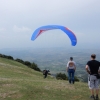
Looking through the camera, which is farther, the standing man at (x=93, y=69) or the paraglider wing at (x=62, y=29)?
the paraglider wing at (x=62, y=29)

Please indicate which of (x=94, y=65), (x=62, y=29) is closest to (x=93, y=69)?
(x=94, y=65)

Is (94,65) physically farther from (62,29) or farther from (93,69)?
(62,29)

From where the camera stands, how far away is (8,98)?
1748cm

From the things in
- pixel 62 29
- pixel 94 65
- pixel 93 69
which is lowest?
pixel 93 69

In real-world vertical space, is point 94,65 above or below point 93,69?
above

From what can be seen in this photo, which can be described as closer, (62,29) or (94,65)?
(94,65)

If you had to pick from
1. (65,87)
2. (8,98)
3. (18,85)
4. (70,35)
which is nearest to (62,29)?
(70,35)

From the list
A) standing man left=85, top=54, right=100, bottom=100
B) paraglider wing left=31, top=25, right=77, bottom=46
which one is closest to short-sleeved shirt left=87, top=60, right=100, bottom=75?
standing man left=85, top=54, right=100, bottom=100

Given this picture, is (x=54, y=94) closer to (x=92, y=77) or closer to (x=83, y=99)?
(x=83, y=99)

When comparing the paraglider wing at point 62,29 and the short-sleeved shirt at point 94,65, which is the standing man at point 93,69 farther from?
the paraglider wing at point 62,29

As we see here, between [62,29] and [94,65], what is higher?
[62,29]

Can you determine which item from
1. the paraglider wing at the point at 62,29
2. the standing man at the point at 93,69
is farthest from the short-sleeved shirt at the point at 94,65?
the paraglider wing at the point at 62,29

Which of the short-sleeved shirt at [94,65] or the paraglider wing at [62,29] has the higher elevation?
the paraglider wing at [62,29]

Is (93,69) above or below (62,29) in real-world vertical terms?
below
